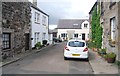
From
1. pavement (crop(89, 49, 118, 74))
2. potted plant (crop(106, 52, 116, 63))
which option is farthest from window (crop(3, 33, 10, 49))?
potted plant (crop(106, 52, 116, 63))

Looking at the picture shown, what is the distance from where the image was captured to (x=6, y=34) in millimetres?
15703

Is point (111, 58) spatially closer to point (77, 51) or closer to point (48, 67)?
point (77, 51)

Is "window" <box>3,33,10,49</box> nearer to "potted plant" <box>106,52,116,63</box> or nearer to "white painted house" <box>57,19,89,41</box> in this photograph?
"potted plant" <box>106,52,116,63</box>

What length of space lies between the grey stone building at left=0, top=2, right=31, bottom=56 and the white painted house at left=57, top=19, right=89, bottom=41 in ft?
131

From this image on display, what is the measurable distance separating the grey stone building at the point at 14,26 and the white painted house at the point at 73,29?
39942 millimetres

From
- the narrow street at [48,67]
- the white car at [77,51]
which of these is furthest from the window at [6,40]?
the white car at [77,51]

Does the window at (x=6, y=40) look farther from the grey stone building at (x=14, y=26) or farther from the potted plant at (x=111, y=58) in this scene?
the potted plant at (x=111, y=58)

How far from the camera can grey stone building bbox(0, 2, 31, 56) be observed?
592 inches

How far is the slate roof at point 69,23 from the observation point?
62009 mm

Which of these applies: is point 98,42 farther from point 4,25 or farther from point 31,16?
point 4,25

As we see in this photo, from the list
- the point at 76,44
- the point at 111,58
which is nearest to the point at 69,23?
the point at 76,44

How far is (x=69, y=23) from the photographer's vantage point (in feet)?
209

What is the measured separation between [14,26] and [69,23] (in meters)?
47.7

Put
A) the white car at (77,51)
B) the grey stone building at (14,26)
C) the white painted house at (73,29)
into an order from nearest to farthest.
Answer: the white car at (77,51) < the grey stone building at (14,26) < the white painted house at (73,29)
